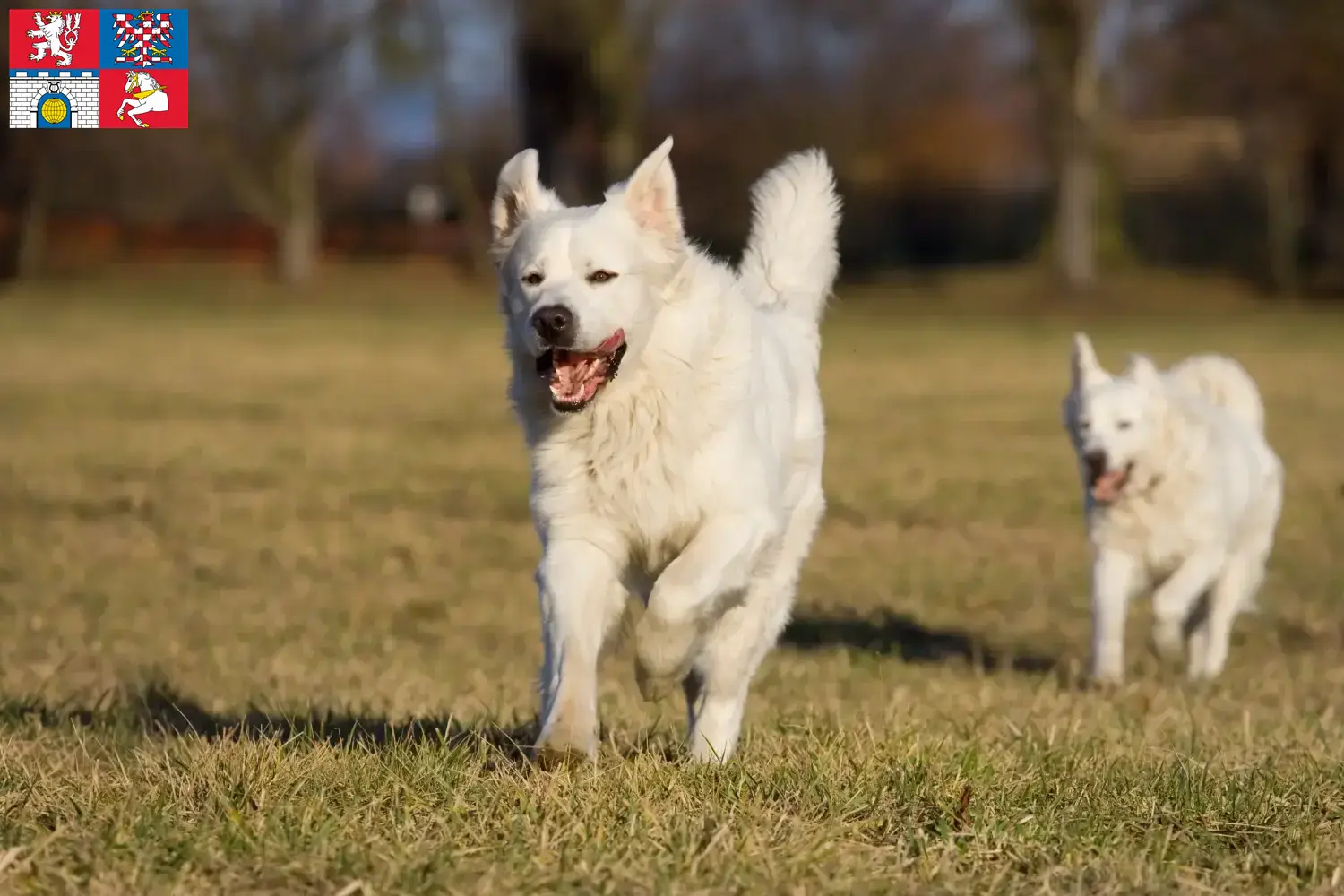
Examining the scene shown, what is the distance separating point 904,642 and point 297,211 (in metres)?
45.6

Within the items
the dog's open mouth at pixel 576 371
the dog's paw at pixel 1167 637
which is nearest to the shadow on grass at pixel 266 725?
the dog's open mouth at pixel 576 371

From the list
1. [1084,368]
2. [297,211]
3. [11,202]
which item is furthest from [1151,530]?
[11,202]

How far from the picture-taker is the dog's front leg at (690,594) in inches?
181

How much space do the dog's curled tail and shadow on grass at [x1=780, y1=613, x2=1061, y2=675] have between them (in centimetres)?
243

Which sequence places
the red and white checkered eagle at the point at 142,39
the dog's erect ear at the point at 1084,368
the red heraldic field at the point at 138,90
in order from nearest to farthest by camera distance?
the dog's erect ear at the point at 1084,368
the red and white checkered eagle at the point at 142,39
the red heraldic field at the point at 138,90

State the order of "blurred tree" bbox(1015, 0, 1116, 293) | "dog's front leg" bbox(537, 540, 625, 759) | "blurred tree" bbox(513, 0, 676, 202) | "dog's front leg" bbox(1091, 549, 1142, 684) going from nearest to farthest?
"dog's front leg" bbox(537, 540, 625, 759) → "dog's front leg" bbox(1091, 549, 1142, 684) → "blurred tree" bbox(513, 0, 676, 202) → "blurred tree" bbox(1015, 0, 1116, 293)

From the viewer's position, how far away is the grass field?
3.48 metres

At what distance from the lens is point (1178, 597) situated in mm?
8266

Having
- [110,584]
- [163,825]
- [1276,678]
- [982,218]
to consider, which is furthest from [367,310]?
[163,825]

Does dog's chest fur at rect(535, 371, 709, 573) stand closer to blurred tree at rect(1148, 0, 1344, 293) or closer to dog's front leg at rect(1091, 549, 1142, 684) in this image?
dog's front leg at rect(1091, 549, 1142, 684)

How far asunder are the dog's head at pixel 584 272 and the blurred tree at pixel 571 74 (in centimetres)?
2936

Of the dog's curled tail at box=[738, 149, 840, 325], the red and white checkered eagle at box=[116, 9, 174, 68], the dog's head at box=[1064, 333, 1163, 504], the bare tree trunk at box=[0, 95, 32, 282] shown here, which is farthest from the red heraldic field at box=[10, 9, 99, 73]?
the bare tree trunk at box=[0, 95, 32, 282]

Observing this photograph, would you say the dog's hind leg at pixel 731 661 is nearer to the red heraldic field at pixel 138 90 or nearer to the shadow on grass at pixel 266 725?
the shadow on grass at pixel 266 725

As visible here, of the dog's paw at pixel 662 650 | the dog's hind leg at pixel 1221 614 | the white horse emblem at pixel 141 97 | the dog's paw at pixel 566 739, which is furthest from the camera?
the white horse emblem at pixel 141 97
